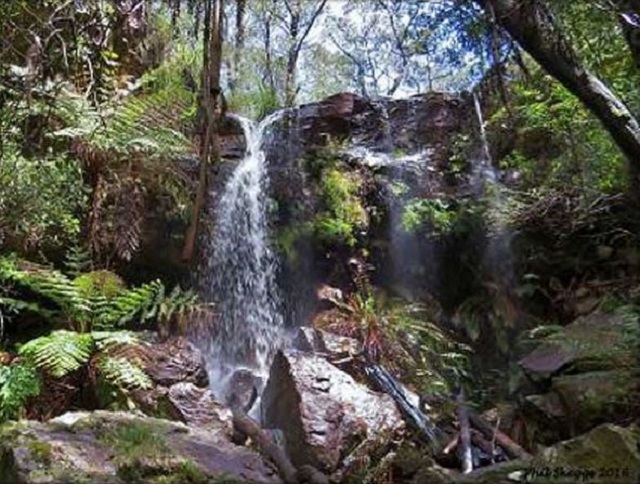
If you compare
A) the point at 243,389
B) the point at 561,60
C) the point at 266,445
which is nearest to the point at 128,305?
the point at 243,389

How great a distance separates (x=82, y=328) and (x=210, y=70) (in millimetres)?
2508

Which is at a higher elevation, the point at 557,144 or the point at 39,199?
the point at 557,144

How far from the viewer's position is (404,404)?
19.4 feet

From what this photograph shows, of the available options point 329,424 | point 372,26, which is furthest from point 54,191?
point 372,26

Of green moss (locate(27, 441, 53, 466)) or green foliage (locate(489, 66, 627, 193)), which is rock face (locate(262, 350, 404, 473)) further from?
green foliage (locate(489, 66, 627, 193))

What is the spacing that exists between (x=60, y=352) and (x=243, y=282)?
3.20 meters

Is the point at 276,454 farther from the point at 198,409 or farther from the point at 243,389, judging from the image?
the point at 243,389

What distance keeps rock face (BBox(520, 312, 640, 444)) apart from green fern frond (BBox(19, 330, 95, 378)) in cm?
358

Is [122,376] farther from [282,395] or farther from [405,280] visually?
[405,280]

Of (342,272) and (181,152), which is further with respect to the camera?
(342,272)

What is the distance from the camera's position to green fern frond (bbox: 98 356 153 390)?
5.13m

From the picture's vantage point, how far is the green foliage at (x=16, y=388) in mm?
4797

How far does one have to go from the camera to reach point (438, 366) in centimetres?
722

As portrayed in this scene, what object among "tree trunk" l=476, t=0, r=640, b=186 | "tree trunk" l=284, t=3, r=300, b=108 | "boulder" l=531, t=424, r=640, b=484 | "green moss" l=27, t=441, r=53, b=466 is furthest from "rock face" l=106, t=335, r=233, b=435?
"tree trunk" l=284, t=3, r=300, b=108
